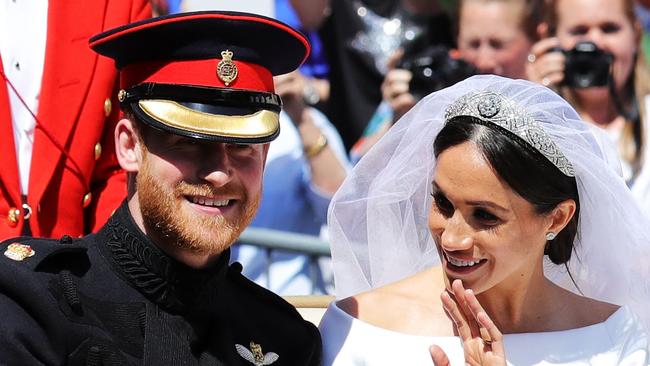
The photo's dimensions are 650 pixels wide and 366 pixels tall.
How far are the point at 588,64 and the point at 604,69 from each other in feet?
0.20

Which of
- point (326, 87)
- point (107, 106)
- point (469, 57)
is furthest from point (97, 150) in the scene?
point (326, 87)

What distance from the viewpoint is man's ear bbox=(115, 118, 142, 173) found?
2.89m

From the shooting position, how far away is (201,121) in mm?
2809

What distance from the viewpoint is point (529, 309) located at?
350 cm

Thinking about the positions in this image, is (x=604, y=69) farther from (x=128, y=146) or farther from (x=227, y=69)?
(x=128, y=146)

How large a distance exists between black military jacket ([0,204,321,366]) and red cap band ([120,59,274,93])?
30 cm

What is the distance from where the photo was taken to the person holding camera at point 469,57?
16.1ft

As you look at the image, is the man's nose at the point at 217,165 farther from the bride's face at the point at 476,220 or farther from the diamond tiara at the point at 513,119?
the diamond tiara at the point at 513,119

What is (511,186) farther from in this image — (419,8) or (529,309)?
(419,8)

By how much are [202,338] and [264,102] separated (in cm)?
54

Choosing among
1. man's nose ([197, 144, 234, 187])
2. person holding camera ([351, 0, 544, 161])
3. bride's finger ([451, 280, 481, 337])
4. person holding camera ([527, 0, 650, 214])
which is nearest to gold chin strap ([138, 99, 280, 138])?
man's nose ([197, 144, 234, 187])

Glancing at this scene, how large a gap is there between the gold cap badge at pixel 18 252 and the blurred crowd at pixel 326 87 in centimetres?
40

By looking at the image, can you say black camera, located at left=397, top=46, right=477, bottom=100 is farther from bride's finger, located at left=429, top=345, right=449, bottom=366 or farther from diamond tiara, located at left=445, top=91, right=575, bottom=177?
bride's finger, located at left=429, top=345, right=449, bottom=366

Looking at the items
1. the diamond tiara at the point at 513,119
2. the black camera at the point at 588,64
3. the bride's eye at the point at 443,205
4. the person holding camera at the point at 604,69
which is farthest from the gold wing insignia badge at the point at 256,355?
the black camera at the point at 588,64
